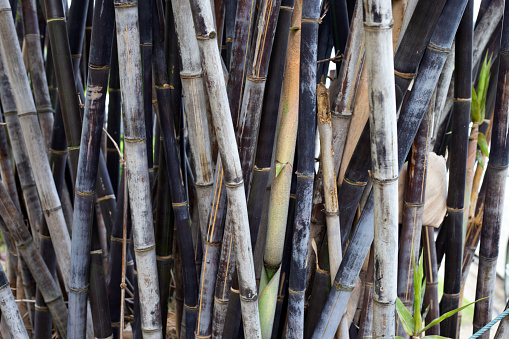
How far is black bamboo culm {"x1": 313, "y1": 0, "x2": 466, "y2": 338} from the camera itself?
490mm

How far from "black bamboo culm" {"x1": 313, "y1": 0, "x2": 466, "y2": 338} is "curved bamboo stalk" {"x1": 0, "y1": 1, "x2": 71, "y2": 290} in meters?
0.52

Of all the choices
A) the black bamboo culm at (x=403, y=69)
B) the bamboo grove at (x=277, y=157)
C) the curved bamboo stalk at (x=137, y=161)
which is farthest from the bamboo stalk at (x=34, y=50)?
the black bamboo culm at (x=403, y=69)

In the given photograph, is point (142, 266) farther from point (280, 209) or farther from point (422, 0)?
point (422, 0)

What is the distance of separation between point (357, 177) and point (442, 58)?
0.58 feet

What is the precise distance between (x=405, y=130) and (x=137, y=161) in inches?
14.2

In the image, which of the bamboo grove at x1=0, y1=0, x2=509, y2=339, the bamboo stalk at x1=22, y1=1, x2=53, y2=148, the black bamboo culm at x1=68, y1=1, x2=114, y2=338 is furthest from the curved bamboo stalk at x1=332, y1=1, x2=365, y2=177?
the bamboo stalk at x1=22, y1=1, x2=53, y2=148

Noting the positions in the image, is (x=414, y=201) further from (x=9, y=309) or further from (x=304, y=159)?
(x=9, y=309)

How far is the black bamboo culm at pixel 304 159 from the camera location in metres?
0.52

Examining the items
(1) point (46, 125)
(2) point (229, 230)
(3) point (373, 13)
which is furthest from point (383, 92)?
(1) point (46, 125)

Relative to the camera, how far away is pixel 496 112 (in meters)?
0.72

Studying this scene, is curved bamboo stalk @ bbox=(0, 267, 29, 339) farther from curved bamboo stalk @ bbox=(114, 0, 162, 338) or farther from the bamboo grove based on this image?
curved bamboo stalk @ bbox=(114, 0, 162, 338)

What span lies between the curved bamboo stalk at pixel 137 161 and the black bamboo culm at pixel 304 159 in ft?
0.70

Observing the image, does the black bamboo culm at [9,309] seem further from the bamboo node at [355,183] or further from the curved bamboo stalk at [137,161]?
the bamboo node at [355,183]

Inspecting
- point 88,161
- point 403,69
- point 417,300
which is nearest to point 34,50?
point 88,161
